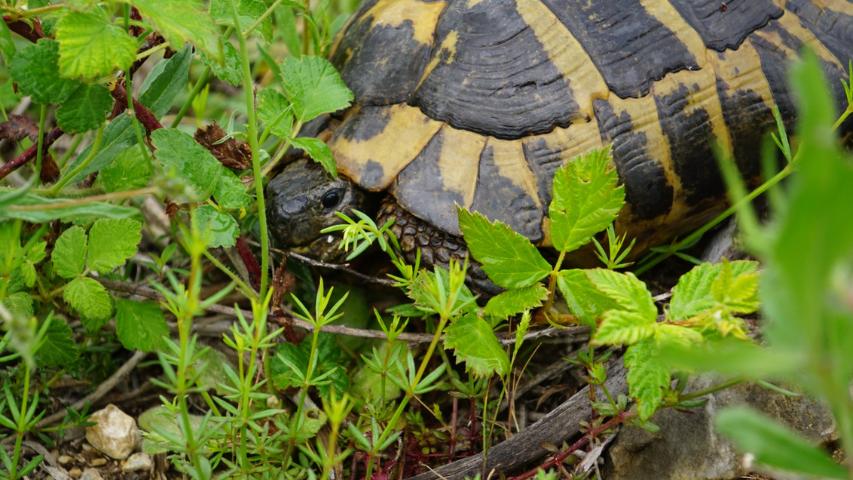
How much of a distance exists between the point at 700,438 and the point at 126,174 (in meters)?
1.48

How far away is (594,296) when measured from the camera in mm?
1819

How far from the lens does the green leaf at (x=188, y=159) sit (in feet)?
6.37

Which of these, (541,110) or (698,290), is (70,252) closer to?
(541,110)

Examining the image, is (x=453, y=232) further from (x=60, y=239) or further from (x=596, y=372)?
(x=60, y=239)

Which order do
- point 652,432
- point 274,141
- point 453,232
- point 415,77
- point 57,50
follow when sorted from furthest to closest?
1. point 274,141
2. point 415,77
3. point 453,232
4. point 652,432
5. point 57,50

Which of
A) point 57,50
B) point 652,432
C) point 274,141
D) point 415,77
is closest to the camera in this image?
point 57,50

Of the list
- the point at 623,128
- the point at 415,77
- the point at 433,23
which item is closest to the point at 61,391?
the point at 415,77

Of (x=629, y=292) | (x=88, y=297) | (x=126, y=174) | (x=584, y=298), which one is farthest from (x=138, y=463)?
(x=629, y=292)

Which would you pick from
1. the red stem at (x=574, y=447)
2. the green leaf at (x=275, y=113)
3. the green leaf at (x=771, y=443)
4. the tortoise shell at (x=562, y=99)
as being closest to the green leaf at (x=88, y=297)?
the green leaf at (x=275, y=113)

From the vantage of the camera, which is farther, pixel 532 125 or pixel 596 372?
pixel 532 125

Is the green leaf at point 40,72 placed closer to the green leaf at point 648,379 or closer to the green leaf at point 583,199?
the green leaf at point 583,199

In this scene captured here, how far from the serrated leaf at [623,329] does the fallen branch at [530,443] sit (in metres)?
0.46

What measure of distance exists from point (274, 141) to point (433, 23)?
61cm

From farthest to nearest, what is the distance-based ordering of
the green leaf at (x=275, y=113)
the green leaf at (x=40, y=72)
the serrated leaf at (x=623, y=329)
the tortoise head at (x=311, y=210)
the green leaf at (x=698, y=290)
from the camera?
the tortoise head at (x=311, y=210) → the green leaf at (x=275, y=113) → the green leaf at (x=40, y=72) → the green leaf at (x=698, y=290) → the serrated leaf at (x=623, y=329)
